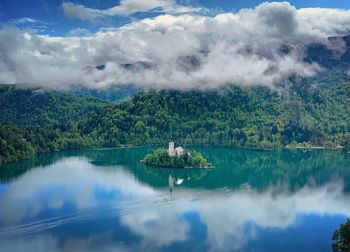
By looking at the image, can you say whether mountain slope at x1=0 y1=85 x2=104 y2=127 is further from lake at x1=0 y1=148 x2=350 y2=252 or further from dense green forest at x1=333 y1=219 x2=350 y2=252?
dense green forest at x1=333 y1=219 x2=350 y2=252

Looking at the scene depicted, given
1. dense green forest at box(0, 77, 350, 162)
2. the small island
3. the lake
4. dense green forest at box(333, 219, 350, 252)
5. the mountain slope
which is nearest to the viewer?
dense green forest at box(333, 219, 350, 252)

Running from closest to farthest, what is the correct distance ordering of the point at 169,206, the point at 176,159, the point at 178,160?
the point at 169,206, the point at 178,160, the point at 176,159

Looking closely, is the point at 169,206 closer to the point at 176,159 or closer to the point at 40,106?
the point at 176,159

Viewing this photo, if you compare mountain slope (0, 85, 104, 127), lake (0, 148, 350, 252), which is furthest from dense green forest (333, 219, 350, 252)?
mountain slope (0, 85, 104, 127)

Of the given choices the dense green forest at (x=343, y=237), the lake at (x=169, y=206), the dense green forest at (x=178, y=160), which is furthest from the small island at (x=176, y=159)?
the dense green forest at (x=343, y=237)

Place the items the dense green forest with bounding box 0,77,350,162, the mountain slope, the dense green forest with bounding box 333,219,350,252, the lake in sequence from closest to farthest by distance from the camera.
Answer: the dense green forest with bounding box 333,219,350,252 → the lake → the dense green forest with bounding box 0,77,350,162 → the mountain slope

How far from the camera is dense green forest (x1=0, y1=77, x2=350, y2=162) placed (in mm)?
105375

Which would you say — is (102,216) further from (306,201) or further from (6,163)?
(6,163)

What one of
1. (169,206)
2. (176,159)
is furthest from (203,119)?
(169,206)

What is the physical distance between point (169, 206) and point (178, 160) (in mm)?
25055

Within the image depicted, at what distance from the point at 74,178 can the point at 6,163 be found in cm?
1676

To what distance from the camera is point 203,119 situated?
118 m

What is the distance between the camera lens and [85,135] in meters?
110

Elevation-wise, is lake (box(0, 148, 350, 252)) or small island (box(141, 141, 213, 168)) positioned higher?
small island (box(141, 141, 213, 168))
